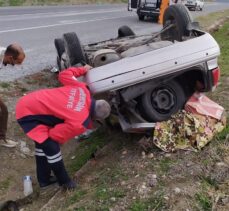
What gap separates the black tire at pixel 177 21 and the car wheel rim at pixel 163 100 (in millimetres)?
888

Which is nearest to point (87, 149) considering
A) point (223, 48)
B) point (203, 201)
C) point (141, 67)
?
point (141, 67)

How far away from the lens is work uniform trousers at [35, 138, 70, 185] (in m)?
4.26

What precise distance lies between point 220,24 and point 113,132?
12.0 meters

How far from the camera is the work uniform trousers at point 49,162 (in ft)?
14.0

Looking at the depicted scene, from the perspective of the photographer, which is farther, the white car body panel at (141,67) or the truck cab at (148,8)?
the truck cab at (148,8)

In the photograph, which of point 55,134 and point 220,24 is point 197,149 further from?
point 220,24

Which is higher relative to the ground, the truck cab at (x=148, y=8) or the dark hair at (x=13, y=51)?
→ the dark hair at (x=13, y=51)

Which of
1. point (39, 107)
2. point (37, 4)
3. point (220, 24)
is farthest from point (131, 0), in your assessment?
point (39, 107)

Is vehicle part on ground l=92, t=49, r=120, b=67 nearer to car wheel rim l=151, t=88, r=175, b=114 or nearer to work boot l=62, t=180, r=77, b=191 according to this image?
car wheel rim l=151, t=88, r=175, b=114

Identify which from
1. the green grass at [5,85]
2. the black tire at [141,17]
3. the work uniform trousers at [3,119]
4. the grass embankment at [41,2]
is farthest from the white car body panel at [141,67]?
the grass embankment at [41,2]

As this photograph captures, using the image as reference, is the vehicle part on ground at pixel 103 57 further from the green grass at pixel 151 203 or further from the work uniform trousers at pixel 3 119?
the green grass at pixel 151 203

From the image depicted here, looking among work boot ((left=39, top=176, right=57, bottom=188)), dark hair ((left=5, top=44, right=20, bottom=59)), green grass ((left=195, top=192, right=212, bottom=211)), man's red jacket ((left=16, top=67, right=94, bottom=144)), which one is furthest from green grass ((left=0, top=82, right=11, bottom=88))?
green grass ((left=195, top=192, right=212, bottom=211))

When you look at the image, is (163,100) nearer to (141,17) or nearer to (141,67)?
(141,67)

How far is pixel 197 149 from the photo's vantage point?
458cm
